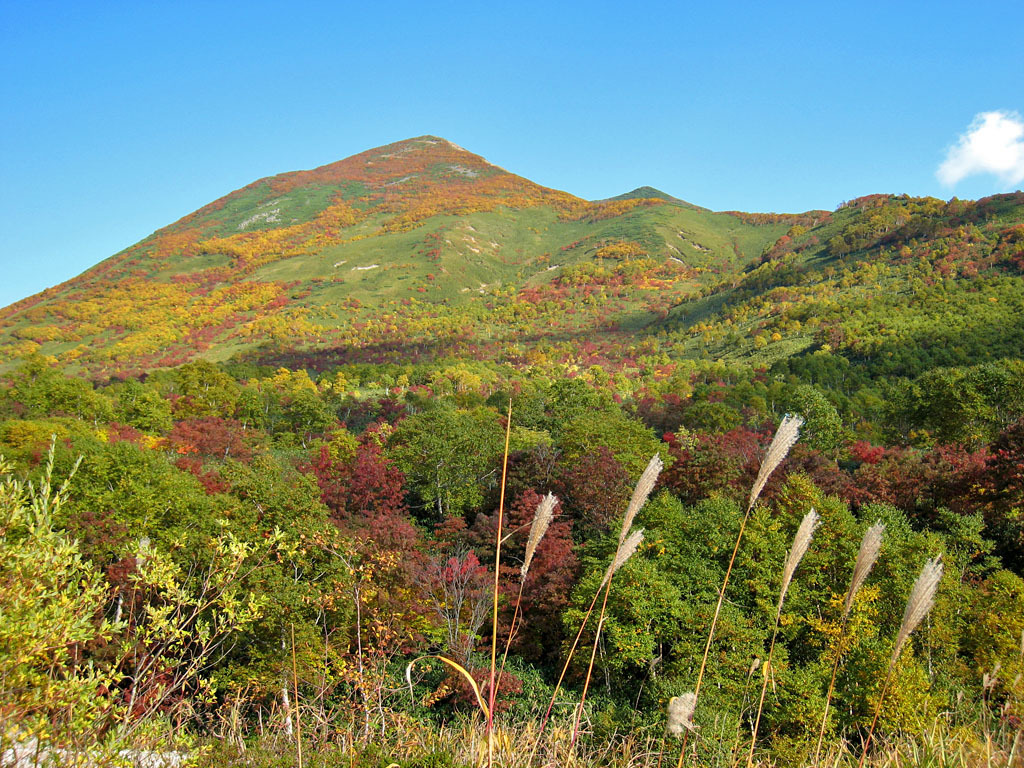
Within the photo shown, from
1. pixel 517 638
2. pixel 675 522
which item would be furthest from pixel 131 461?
pixel 675 522

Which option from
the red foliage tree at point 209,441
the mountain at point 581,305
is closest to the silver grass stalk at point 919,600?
→ the red foliage tree at point 209,441

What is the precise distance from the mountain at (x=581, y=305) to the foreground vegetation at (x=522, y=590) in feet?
165

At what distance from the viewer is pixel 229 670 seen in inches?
682

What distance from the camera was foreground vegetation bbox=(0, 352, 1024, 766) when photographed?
16.9 feet

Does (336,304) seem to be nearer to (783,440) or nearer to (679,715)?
(679,715)

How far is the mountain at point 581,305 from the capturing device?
276 feet

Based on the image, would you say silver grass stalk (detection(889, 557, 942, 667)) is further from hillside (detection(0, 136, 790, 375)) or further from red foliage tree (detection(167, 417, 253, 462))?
hillside (detection(0, 136, 790, 375))

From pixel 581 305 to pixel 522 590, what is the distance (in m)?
147

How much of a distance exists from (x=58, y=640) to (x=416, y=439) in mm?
32117

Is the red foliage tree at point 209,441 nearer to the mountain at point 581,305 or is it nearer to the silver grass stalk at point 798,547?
the silver grass stalk at point 798,547

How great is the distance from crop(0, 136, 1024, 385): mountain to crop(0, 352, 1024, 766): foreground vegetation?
165 feet

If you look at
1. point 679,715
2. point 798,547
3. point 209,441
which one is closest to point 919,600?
point 798,547

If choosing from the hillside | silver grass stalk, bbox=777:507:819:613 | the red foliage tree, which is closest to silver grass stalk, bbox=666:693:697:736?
silver grass stalk, bbox=777:507:819:613

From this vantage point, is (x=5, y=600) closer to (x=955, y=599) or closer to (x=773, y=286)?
(x=955, y=599)
